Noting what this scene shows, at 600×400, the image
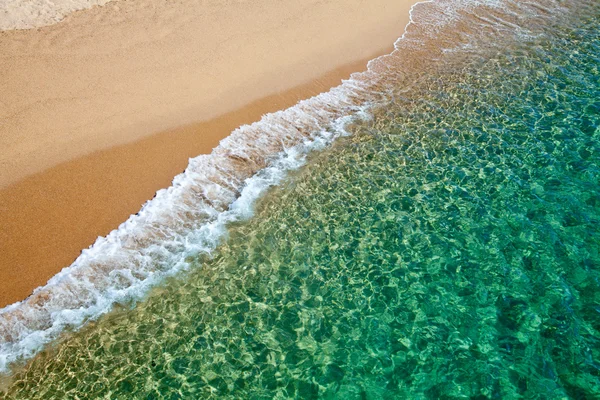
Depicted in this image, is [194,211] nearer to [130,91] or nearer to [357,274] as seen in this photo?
[357,274]

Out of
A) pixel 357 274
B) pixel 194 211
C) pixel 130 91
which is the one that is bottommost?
pixel 357 274

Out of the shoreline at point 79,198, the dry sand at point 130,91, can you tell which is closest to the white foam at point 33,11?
the dry sand at point 130,91

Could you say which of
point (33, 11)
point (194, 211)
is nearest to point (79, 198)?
point (194, 211)

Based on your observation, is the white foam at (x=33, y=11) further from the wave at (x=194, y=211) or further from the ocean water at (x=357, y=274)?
the ocean water at (x=357, y=274)

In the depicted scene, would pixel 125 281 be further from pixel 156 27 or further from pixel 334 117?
pixel 156 27

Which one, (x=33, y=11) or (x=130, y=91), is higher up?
(x=33, y=11)

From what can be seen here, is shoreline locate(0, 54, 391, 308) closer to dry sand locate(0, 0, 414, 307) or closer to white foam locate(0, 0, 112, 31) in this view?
dry sand locate(0, 0, 414, 307)
